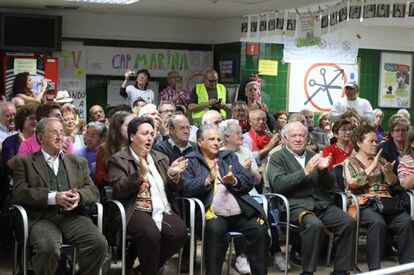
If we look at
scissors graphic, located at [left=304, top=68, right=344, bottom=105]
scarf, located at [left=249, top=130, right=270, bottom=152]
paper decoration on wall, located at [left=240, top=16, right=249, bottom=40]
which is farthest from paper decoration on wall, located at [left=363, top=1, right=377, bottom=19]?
scissors graphic, located at [left=304, top=68, right=344, bottom=105]

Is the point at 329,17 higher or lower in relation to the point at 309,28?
higher

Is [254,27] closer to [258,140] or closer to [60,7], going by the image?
[60,7]

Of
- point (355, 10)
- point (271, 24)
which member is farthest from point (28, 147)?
point (271, 24)

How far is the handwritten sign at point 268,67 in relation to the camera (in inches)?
457

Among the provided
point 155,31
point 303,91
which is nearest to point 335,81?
point 303,91

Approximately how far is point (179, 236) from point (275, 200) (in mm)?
966

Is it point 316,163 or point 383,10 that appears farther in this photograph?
point 383,10

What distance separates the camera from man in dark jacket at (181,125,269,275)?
5258 millimetres

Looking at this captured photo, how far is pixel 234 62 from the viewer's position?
1152 cm

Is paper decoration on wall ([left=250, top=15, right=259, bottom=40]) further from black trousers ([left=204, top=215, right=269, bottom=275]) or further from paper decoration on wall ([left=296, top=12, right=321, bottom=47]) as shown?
black trousers ([left=204, top=215, right=269, bottom=275])

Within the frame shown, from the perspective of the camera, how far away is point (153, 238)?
195 inches

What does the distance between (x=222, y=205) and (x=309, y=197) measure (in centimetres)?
78

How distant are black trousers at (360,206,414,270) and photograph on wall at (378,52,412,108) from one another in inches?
284

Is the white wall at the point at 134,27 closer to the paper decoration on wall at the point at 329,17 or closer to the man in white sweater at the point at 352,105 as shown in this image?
the paper decoration on wall at the point at 329,17
